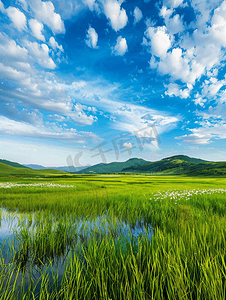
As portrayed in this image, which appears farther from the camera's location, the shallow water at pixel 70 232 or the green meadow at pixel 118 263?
the shallow water at pixel 70 232

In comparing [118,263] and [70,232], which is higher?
[118,263]

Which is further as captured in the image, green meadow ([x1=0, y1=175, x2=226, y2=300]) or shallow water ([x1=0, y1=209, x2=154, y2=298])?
shallow water ([x1=0, y1=209, x2=154, y2=298])

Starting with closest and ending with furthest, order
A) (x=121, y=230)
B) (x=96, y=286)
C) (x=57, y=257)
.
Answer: (x=96, y=286)
(x=57, y=257)
(x=121, y=230)

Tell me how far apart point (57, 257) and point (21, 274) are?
910mm

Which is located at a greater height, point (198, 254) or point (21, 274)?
point (198, 254)

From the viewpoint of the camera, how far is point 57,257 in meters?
3.89

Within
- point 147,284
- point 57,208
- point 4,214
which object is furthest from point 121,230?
point 4,214

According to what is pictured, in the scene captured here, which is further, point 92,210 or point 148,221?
point 92,210

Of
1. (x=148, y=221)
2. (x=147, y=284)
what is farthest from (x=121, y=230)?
(x=147, y=284)

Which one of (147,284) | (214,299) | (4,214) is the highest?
(214,299)

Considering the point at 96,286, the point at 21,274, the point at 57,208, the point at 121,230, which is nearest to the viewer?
the point at 96,286

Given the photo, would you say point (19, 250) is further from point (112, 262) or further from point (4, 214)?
point (4, 214)

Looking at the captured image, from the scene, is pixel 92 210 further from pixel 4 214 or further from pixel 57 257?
pixel 4 214

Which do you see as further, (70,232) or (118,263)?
(70,232)
